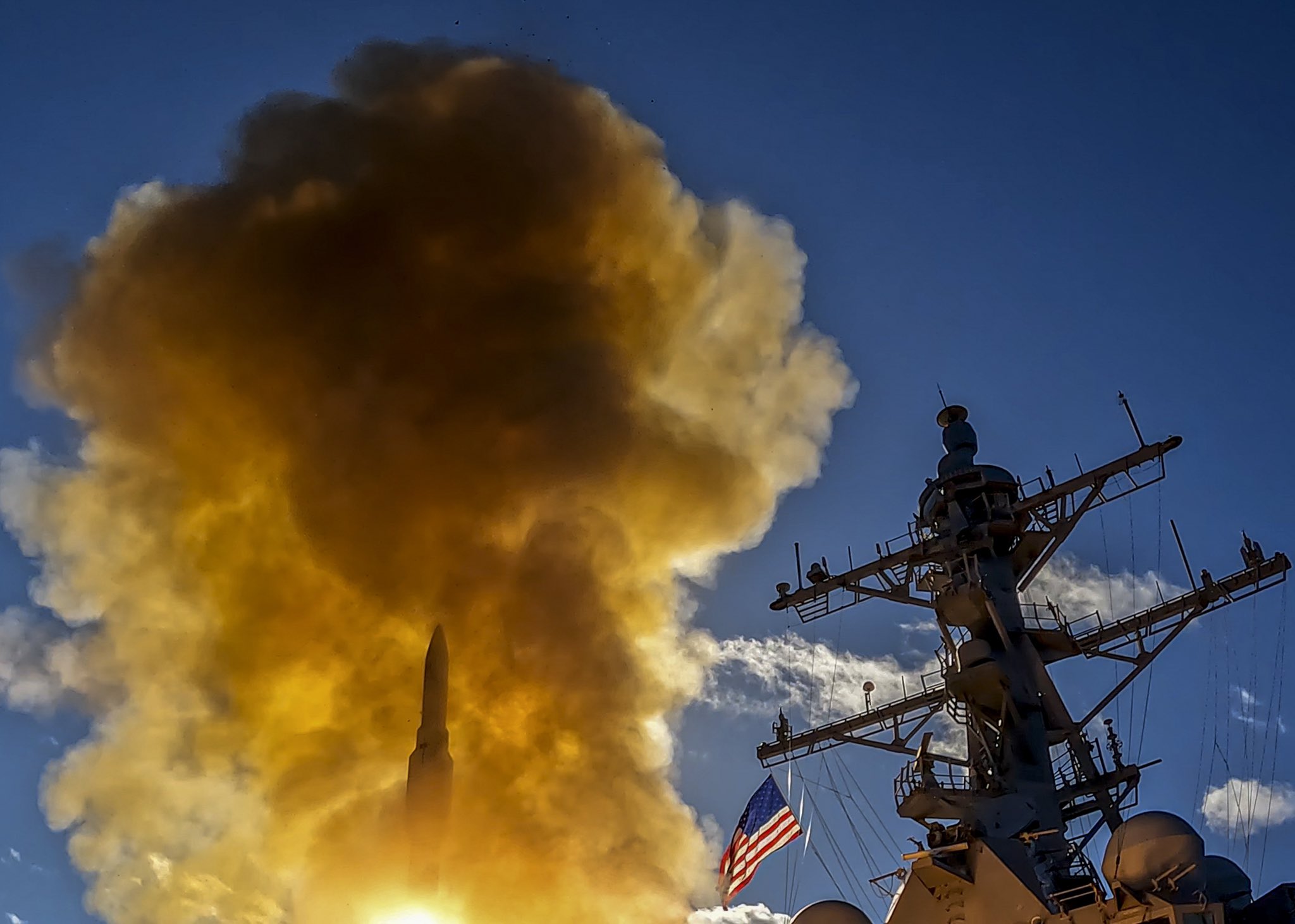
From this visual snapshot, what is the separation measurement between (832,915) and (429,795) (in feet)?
31.6

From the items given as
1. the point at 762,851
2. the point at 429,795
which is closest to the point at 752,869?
the point at 762,851

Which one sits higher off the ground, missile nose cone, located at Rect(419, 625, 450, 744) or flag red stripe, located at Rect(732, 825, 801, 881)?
missile nose cone, located at Rect(419, 625, 450, 744)

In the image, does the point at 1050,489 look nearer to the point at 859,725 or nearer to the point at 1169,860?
the point at 859,725

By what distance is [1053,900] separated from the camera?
1823 cm

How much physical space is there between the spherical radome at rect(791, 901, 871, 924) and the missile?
29.2ft

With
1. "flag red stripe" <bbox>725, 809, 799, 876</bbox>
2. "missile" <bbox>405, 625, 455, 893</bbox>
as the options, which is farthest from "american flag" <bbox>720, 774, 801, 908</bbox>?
"missile" <bbox>405, 625, 455, 893</bbox>

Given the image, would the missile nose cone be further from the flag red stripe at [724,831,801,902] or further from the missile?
the flag red stripe at [724,831,801,902]

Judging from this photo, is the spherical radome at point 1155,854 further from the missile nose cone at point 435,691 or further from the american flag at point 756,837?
the missile nose cone at point 435,691

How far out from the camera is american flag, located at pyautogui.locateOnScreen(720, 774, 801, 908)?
2269 cm

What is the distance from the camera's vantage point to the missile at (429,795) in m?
25.8

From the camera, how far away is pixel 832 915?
19.6m

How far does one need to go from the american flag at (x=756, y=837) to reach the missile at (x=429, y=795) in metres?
6.17

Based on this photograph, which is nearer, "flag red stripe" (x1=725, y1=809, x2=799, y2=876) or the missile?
"flag red stripe" (x1=725, y1=809, x2=799, y2=876)

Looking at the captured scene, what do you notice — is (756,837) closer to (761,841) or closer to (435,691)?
(761,841)
